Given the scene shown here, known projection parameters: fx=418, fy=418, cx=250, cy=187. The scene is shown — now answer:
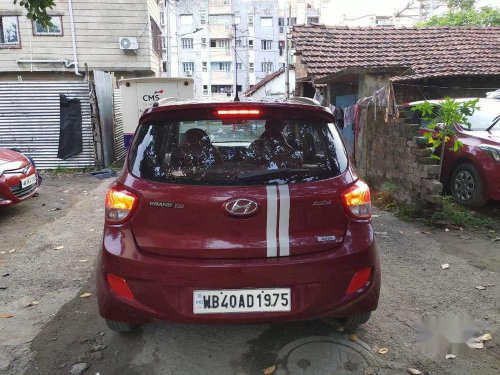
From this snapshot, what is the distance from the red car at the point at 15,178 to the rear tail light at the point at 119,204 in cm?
419

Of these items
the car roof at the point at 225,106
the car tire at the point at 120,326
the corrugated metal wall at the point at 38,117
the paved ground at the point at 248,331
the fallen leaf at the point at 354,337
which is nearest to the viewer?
the car roof at the point at 225,106

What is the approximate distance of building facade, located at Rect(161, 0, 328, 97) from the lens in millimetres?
45062

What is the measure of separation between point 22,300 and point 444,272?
3.89m

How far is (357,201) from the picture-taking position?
94.0 inches

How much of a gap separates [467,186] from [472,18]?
2115 centimetres

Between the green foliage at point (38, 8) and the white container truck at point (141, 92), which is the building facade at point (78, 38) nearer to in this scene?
the white container truck at point (141, 92)

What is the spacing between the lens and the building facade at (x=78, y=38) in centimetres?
1495

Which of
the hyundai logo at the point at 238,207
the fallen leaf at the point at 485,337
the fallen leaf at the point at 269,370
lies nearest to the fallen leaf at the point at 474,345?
the fallen leaf at the point at 485,337

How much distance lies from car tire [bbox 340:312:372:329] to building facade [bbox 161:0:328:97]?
43287mm

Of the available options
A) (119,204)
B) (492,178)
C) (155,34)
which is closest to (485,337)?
(119,204)

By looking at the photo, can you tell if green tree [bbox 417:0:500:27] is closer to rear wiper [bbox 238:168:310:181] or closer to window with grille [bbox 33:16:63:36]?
window with grille [bbox 33:16:63:36]

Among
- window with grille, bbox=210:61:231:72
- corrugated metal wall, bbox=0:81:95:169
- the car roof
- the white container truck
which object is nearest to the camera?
the car roof

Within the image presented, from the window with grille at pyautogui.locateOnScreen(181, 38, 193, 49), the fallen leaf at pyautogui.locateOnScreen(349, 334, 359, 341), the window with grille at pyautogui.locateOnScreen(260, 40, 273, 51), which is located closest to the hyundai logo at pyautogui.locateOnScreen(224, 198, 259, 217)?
the fallen leaf at pyautogui.locateOnScreen(349, 334, 359, 341)

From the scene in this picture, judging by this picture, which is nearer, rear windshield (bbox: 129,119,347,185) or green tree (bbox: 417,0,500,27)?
rear windshield (bbox: 129,119,347,185)
